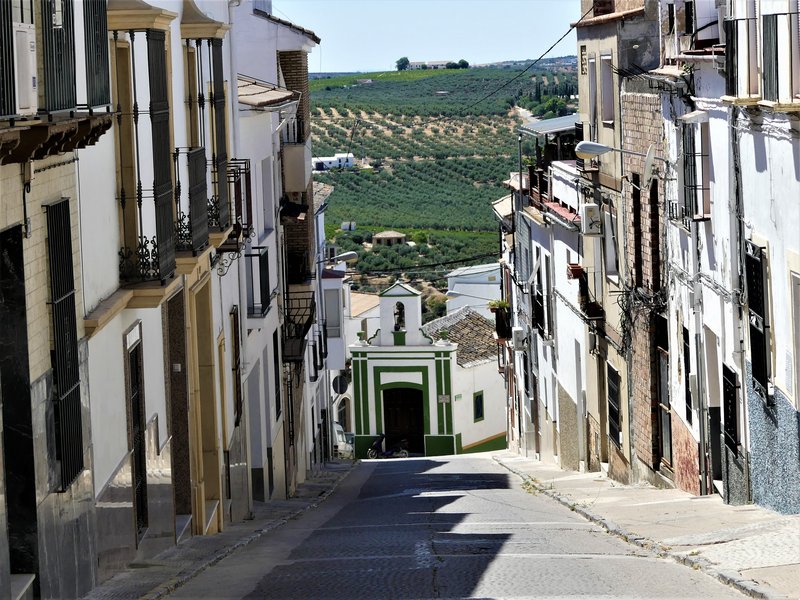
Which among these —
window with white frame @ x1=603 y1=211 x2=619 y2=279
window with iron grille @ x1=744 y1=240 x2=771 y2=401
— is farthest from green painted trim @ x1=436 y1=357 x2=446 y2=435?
window with iron grille @ x1=744 y1=240 x2=771 y2=401

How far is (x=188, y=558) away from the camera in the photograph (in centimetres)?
1189

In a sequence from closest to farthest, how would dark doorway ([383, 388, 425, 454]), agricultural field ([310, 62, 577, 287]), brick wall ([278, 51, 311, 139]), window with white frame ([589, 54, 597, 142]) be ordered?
window with white frame ([589, 54, 597, 142]), brick wall ([278, 51, 311, 139]), dark doorway ([383, 388, 425, 454]), agricultural field ([310, 62, 577, 287])

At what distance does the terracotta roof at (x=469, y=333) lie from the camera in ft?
178

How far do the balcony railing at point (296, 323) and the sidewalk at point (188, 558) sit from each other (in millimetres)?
4229

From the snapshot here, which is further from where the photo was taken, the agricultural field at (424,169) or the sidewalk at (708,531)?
the agricultural field at (424,169)

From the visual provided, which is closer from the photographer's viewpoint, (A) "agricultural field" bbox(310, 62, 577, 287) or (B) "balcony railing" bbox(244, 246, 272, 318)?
(B) "balcony railing" bbox(244, 246, 272, 318)

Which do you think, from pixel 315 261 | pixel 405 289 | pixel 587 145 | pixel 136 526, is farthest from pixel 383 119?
pixel 136 526

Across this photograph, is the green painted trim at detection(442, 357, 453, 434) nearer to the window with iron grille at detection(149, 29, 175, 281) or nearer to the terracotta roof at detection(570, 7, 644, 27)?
the terracotta roof at detection(570, 7, 644, 27)

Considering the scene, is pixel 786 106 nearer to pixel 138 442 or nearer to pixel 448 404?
pixel 138 442

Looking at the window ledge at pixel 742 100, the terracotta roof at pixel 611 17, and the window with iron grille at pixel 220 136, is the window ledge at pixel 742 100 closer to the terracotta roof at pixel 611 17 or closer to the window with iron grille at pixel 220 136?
the window with iron grille at pixel 220 136

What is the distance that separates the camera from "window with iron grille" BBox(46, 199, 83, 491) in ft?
27.2

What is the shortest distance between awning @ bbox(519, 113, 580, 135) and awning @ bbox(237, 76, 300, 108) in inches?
207

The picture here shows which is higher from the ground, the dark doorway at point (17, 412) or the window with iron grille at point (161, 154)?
the window with iron grille at point (161, 154)

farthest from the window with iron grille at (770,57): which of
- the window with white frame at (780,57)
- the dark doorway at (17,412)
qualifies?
the dark doorway at (17,412)
